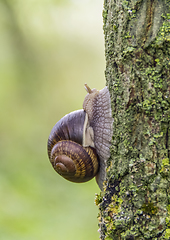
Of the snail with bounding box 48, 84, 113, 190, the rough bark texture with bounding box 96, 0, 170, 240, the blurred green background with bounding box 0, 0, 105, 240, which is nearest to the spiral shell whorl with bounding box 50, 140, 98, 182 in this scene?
the snail with bounding box 48, 84, 113, 190

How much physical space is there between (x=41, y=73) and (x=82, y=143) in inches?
170

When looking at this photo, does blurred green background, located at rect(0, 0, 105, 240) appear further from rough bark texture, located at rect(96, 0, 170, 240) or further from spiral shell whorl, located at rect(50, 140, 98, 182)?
rough bark texture, located at rect(96, 0, 170, 240)

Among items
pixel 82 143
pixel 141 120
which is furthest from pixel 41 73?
pixel 141 120

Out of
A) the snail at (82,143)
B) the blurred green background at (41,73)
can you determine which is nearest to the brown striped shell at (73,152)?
the snail at (82,143)

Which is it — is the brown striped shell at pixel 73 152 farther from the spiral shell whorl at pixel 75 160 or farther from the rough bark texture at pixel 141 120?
the rough bark texture at pixel 141 120

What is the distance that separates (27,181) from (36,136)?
1107 mm

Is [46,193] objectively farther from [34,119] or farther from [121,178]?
[121,178]

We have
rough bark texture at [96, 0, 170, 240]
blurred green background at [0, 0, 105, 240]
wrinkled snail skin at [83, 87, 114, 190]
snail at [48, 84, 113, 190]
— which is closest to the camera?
rough bark texture at [96, 0, 170, 240]

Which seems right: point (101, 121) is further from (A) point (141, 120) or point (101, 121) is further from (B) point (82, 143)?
(A) point (141, 120)

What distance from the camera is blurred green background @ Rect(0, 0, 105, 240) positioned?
4.68 metres

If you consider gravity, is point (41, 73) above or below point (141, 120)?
above

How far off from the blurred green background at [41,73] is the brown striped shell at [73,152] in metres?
3.12

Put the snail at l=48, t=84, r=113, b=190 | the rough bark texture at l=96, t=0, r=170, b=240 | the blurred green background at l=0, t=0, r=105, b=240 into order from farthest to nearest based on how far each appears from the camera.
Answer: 1. the blurred green background at l=0, t=0, r=105, b=240
2. the snail at l=48, t=84, r=113, b=190
3. the rough bark texture at l=96, t=0, r=170, b=240

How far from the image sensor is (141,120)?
925 millimetres
